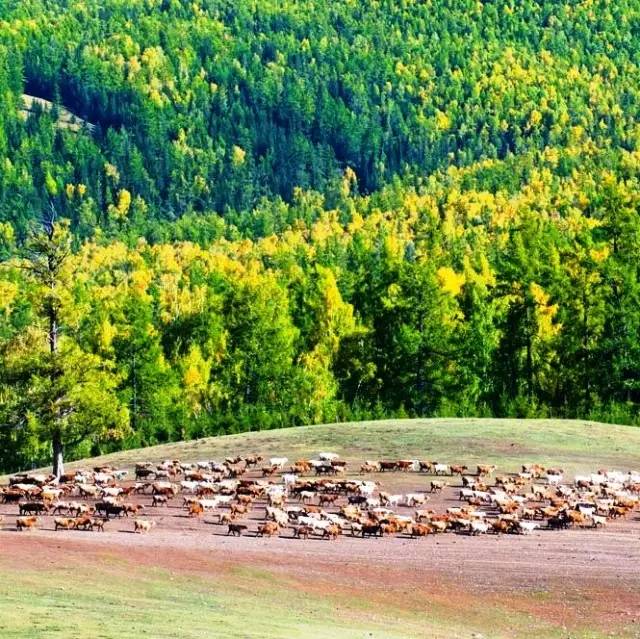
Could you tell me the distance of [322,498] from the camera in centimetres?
5578

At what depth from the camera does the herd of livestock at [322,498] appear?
163 ft

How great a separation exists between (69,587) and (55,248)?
3510 cm

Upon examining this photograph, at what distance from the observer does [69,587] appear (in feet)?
115

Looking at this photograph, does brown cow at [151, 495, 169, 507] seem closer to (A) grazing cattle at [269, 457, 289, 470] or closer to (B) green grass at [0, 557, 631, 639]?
(A) grazing cattle at [269, 457, 289, 470]

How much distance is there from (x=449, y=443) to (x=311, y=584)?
33977mm

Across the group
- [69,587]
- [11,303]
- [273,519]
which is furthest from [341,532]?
[11,303]

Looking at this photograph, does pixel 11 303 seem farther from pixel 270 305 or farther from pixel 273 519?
pixel 273 519

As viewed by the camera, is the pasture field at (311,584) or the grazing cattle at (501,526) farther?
the grazing cattle at (501,526)

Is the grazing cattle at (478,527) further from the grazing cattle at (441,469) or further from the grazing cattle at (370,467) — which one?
the grazing cattle at (370,467)

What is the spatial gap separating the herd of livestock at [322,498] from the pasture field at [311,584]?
920mm

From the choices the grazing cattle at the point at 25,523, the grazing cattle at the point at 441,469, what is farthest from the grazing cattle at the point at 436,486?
the grazing cattle at the point at 25,523

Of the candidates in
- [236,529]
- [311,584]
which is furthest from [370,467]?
[311,584]

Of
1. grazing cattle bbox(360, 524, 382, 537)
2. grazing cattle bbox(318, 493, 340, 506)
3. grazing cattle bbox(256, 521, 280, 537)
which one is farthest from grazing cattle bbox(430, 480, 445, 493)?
grazing cattle bbox(256, 521, 280, 537)

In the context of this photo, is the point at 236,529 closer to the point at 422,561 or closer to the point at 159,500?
the point at 422,561
